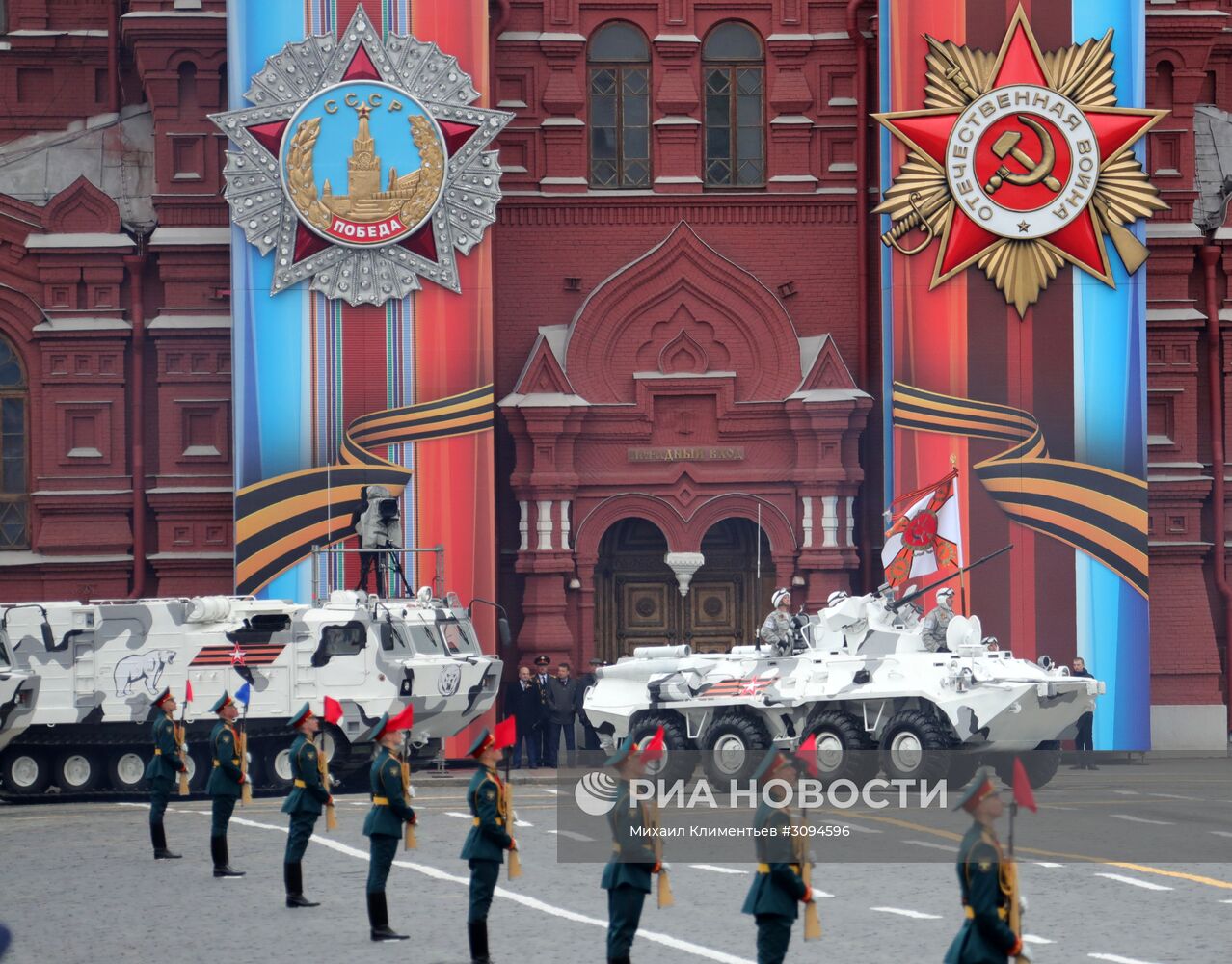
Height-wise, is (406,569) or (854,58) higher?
(854,58)

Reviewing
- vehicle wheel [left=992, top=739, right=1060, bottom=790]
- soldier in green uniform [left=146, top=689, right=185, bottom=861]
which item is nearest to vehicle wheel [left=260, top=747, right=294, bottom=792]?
soldier in green uniform [left=146, top=689, right=185, bottom=861]

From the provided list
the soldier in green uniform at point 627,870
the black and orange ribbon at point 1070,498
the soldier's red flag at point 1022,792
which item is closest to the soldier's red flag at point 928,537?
the black and orange ribbon at point 1070,498

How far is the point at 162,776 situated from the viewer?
18812mm

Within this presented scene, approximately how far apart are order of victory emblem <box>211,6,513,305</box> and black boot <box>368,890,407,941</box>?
16.0 meters

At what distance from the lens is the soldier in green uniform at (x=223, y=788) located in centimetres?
1755

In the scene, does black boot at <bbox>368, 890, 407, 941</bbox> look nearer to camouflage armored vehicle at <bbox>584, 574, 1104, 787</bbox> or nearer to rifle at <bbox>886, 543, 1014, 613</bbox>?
camouflage armored vehicle at <bbox>584, 574, 1104, 787</bbox>

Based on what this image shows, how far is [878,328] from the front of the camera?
3147cm

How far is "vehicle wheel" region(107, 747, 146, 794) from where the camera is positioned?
2564 cm

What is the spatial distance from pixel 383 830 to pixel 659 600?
1746 cm

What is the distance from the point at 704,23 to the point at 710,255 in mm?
3521

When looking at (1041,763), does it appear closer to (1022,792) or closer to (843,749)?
(843,749)

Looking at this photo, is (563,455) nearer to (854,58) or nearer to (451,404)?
(451,404)

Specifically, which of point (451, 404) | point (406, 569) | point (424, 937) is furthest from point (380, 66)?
point (424, 937)

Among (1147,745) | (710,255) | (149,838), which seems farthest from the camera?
(710,255)
